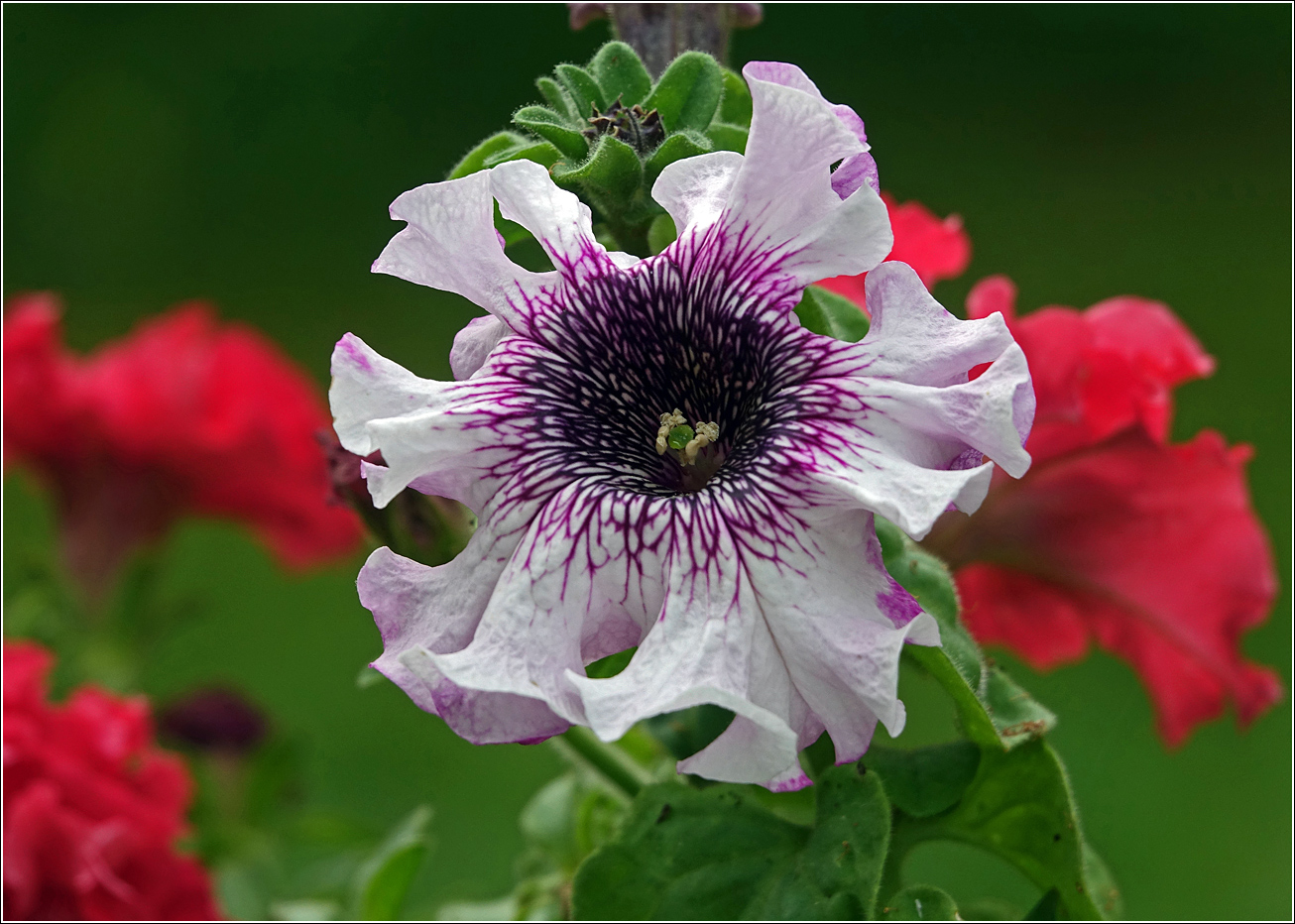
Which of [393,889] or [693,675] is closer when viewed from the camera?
[693,675]

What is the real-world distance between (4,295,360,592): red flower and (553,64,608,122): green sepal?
426mm

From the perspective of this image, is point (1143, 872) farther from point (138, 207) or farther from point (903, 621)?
point (138, 207)

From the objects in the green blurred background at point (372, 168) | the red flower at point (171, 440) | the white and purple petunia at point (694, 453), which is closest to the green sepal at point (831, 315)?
the white and purple petunia at point (694, 453)

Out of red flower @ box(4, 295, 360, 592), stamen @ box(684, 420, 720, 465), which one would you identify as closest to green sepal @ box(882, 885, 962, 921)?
stamen @ box(684, 420, 720, 465)

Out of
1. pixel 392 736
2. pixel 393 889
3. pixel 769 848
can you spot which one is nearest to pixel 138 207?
pixel 392 736

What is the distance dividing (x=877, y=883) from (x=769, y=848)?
37 millimetres

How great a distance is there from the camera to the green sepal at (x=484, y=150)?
341 millimetres

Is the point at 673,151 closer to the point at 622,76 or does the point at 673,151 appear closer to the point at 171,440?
the point at 622,76

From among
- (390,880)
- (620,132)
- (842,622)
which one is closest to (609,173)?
(620,132)

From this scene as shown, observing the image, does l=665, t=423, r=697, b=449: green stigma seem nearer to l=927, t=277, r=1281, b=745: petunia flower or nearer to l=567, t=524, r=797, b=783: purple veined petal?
l=567, t=524, r=797, b=783: purple veined petal

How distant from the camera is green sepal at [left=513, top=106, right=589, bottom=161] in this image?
325 millimetres

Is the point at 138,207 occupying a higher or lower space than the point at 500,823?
higher

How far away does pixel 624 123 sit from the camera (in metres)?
0.33

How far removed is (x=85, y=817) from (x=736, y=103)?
33cm
